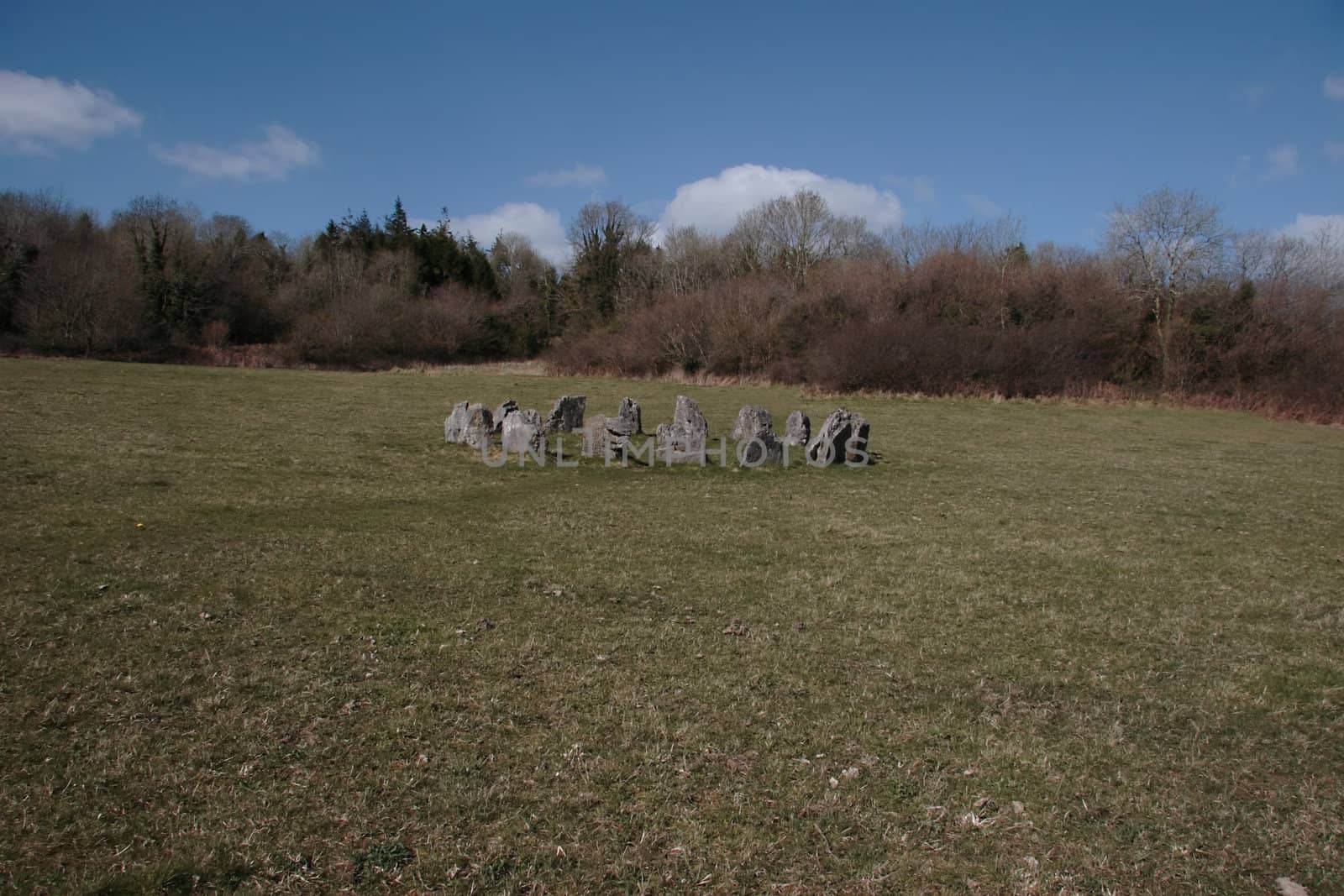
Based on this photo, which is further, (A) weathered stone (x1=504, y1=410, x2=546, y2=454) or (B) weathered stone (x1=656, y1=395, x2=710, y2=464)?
(B) weathered stone (x1=656, y1=395, x2=710, y2=464)

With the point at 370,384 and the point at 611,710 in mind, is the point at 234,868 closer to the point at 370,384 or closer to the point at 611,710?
the point at 611,710

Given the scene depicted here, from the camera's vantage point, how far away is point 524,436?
1551 centimetres

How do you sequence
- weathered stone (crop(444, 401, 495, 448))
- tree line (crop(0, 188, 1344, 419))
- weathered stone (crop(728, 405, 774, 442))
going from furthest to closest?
tree line (crop(0, 188, 1344, 419)) < weathered stone (crop(728, 405, 774, 442)) < weathered stone (crop(444, 401, 495, 448))

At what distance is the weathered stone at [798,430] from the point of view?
18.2 meters

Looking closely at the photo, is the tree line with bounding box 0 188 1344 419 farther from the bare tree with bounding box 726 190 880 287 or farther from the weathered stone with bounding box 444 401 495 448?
the weathered stone with bounding box 444 401 495 448

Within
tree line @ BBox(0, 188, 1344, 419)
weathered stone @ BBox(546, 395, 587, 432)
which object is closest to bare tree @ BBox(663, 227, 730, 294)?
tree line @ BBox(0, 188, 1344, 419)

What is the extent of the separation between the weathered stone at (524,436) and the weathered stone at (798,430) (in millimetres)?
5707

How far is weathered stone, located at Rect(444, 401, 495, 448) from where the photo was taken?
16.5m

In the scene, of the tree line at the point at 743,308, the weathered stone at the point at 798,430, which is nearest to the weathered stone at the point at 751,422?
the weathered stone at the point at 798,430

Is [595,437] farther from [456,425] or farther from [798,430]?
[798,430]

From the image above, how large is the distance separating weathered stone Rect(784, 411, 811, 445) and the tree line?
1750cm

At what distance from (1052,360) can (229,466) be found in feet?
113

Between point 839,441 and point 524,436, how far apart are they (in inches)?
251

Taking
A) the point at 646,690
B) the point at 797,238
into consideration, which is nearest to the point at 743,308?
the point at 797,238
